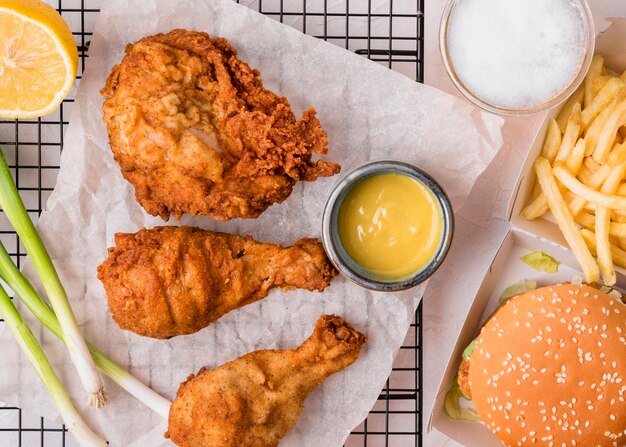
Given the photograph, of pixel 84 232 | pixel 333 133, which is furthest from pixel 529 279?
pixel 84 232

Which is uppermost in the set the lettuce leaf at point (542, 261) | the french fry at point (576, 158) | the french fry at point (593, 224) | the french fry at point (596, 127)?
the french fry at point (596, 127)

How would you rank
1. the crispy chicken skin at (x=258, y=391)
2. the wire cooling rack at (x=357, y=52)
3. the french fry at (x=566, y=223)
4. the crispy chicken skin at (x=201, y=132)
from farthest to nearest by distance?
the wire cooling rack at (x=357, y=52)
the french fry at (x=566, y=223)
the crispy chicken skin at (x=258, y=391)
the crispy chicken skin at (x=201, y=132)

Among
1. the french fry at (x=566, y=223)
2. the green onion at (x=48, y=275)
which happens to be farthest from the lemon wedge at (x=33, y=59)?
the french fry at (x=566, y=223)

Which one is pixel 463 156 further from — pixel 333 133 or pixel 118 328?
pixel 118 328

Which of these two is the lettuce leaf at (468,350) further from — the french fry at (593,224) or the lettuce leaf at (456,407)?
the french fry at (593,224)

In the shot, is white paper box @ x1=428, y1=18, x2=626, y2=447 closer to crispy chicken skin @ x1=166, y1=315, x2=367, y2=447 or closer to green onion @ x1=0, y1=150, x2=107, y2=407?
crispy chicken skin @ x1=166, y1=315, x2=367, y2=447

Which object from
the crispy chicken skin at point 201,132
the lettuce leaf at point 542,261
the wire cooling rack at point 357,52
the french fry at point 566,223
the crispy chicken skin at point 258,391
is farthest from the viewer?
the lettuce leaf at point 542,261

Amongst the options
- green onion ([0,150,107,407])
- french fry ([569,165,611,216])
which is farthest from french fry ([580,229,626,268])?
green onion ([0,150,107,407])
